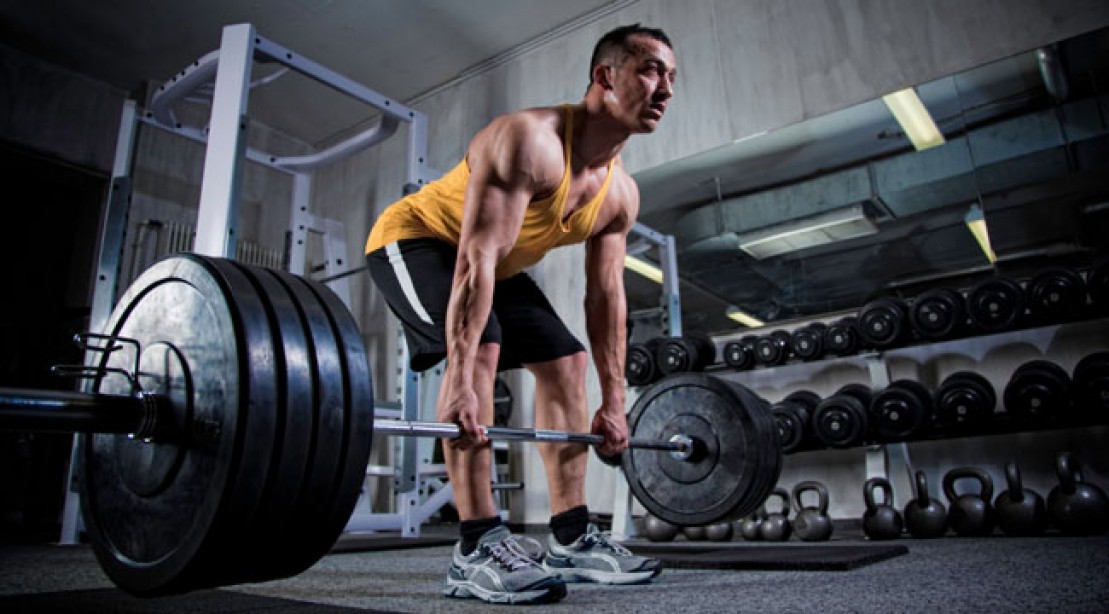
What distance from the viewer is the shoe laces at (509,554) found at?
1.19m

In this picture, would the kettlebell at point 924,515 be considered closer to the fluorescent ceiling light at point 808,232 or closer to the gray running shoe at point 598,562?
the fluorescent ceiling light at point 808,232

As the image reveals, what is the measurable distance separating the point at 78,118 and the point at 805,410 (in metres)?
4.49

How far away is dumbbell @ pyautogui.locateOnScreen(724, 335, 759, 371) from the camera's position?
119 inches

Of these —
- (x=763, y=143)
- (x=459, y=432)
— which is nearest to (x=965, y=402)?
(x=763, y=143)

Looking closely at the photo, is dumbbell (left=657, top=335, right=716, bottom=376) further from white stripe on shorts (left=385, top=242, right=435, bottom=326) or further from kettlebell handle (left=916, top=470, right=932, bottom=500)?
white stripe on shorts (left=385, top=242, right=435, bottom=326)

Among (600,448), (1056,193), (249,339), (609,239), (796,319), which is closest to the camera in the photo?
(249,339)

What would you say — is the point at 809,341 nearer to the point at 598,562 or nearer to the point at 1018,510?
the point at 1018,510

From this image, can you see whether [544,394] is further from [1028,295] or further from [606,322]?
[1028,295]

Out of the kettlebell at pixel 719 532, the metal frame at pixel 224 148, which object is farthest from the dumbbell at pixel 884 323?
the metal frame at pixel 224 148

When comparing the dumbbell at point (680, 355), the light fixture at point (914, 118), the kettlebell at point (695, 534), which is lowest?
the kettlebell at point (695, 534)

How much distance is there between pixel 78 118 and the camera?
14.2 feet

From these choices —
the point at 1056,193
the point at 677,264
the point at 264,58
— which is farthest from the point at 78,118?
the point at 1056,193

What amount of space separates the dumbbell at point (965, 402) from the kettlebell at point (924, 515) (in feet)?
0.75

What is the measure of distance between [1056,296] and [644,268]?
1.68 meters
